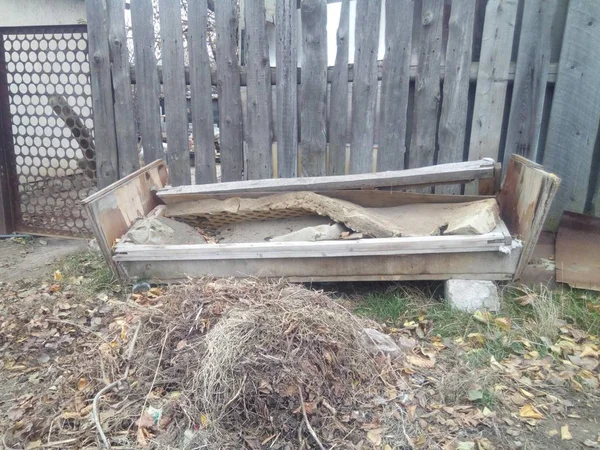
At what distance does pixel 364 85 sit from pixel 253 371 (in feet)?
8.69

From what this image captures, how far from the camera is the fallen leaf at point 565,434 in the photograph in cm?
235

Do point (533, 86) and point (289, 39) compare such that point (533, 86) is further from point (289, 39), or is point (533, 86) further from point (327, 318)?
point (327, 318)

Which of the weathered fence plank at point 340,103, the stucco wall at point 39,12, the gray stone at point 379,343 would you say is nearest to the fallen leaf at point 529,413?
the gray stone at point 379,343

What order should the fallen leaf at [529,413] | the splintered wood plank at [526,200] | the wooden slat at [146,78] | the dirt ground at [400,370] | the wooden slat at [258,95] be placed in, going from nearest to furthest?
1. the dirt ground at [400,370]
2. the fallen leaf at [529,413]
3. the splintered wood plank at [526,200]
4. the wooden slat at [258,95]
5. the wooden slat at [146,78]

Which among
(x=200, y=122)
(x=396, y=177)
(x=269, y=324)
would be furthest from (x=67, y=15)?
(x=269, y=324)

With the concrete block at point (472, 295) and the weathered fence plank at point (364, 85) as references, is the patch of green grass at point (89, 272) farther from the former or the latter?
the concrete block at point (472, 295)

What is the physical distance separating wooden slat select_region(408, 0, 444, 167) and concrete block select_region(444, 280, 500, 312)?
126 cm

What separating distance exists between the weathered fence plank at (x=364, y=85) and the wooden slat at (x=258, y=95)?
2.39 feet

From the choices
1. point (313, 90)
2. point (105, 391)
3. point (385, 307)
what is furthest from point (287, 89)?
point (105, 391)

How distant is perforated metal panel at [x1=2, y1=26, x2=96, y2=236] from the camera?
4859mm

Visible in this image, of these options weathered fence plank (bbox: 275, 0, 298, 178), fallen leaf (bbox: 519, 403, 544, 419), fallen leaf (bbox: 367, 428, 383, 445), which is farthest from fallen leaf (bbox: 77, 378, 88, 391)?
weathered fence plank (bbox: 275, 0, 298, 178)

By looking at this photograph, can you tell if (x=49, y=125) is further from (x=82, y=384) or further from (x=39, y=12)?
(x=39, y=12)

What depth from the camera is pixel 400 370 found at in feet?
9.05

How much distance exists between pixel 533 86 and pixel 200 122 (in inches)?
107
